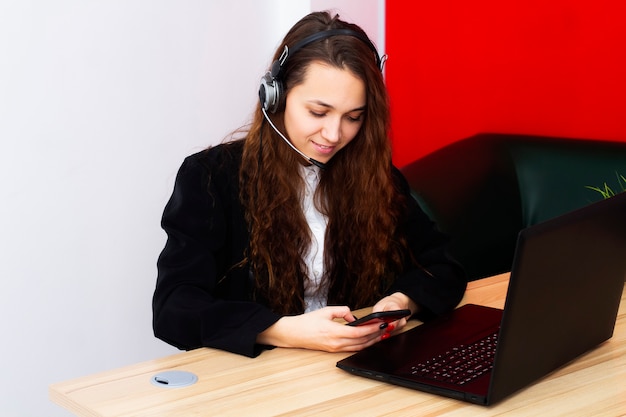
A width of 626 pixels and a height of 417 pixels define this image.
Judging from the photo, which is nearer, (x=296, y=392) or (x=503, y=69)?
(x=296, y=392)

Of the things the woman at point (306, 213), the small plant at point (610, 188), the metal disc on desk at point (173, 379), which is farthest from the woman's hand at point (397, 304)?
the small plant at point (610, 188)

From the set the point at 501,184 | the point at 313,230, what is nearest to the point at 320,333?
the point at 313,230

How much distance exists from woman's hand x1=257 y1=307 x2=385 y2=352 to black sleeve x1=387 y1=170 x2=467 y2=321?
0.78 feet

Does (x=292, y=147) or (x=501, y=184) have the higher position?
(x=292, y=147)

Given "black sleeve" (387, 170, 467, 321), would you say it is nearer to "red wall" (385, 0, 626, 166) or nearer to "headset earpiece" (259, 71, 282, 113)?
"headset earpiece" (259, 71, 282, 113)

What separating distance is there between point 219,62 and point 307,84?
1.23 meters

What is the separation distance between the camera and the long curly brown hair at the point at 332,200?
1.79 meters

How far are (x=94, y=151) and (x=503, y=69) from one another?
4.32ft

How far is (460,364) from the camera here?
1.38 meters

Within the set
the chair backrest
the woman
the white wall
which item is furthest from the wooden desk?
the white wall

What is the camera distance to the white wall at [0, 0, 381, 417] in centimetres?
252

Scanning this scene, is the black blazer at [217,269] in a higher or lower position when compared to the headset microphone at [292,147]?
lower

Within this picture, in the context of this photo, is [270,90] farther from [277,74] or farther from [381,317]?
[381,317]

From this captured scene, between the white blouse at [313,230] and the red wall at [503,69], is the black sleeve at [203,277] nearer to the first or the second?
the white blouse at [313,230]
